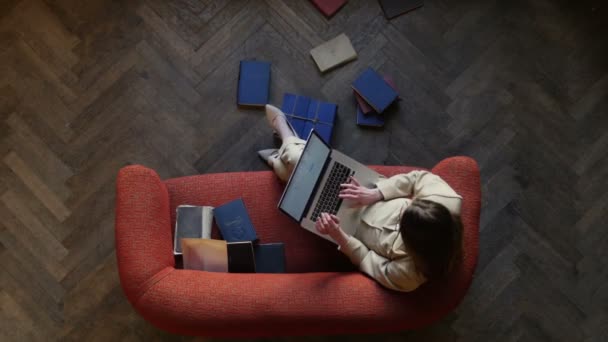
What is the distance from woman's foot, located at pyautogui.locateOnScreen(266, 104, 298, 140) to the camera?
216cm

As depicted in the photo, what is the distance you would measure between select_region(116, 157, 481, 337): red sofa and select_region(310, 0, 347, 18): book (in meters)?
1.10

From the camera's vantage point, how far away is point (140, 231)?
5.39ft

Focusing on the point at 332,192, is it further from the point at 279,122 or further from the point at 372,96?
the point at 372,96

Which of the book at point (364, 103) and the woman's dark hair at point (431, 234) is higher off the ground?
the book at point (364, 103)

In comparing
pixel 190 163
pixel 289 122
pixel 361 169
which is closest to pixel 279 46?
pixel 289 122

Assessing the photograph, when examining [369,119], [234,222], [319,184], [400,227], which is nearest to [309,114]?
[369,119]

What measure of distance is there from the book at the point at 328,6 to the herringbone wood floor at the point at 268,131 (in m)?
0.04

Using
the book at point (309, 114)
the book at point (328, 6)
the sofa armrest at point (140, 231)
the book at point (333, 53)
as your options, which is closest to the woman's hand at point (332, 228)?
the sofa armrest at point (140, 231)

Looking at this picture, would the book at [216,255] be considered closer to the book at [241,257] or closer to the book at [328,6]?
the book at [241,257]

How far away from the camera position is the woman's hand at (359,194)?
176cm

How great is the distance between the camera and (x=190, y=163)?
2.35 meters

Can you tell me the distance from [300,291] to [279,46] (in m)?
1.34

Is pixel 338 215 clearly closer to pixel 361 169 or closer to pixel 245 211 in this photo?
pixel 361 169

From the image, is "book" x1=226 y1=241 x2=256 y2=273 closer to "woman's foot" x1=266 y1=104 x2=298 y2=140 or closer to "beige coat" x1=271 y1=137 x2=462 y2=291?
"beige coat" x1=271 y1=137 x2=462 y2=291
